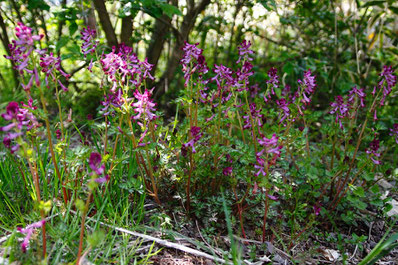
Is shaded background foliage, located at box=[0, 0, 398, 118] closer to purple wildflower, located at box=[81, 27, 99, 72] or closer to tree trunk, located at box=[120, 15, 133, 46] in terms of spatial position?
tree trunk, located at box=[120, 15, 133, 46]

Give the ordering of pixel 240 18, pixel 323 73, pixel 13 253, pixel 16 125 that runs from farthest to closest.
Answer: pixel 240 18, pixel 323 73, pixel 13 253, pixel 16 125

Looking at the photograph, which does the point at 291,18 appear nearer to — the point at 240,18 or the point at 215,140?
the point at 240,18

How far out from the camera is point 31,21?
374 cm

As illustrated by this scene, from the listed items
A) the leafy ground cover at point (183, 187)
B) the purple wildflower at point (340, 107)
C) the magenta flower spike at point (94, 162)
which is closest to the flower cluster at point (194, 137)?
the leafy ground cover at point (183, 187)

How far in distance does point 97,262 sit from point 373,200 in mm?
1810

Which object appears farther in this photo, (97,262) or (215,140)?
(215,140)

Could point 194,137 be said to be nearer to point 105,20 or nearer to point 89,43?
point 89,43

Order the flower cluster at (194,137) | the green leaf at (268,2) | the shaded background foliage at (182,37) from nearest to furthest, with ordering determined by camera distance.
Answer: the flower cluster at (194,137) < the green leaf at (268,2) < the shaded background foliage at (182,37)

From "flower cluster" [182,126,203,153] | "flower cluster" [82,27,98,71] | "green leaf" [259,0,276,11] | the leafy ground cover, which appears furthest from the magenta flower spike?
"green leaf" [259,0,276,11]

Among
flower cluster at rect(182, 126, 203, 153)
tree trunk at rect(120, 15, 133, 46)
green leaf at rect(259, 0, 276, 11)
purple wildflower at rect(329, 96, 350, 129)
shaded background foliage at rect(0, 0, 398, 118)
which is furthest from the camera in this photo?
tree trunk at rect(120, 15, 133, 46)

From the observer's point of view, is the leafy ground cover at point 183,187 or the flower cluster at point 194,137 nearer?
the leafy ground cover at point 183,187

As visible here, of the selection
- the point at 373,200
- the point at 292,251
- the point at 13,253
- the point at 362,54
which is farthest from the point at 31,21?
the point at 362,54

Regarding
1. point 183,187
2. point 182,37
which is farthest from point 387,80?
point 182,37

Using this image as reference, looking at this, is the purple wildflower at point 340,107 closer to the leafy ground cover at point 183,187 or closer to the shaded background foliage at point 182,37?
the leafy ground cover at point 183,187
